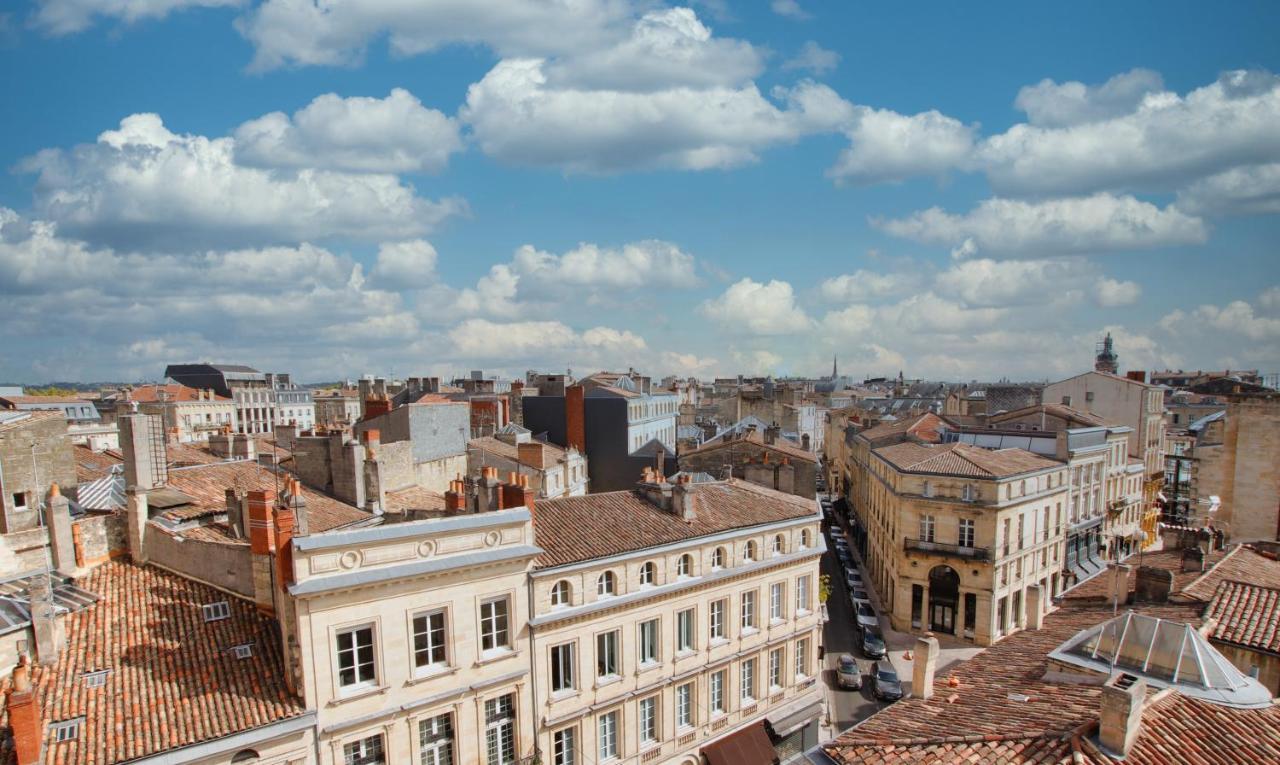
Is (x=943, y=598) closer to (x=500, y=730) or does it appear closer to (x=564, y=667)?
(x=564, y=667)

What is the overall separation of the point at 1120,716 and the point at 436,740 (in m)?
17.4

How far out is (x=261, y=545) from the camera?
19906mm

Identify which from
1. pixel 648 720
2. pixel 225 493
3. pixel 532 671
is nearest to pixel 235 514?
pixel 225 493

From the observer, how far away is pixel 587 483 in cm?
5634

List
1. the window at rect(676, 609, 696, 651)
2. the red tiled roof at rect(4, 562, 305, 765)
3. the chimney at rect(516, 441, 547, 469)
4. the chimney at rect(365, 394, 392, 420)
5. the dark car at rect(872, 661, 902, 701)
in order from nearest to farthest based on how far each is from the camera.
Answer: the red tiled roof at rect(4, 562, 305, 765) < the window at rect(676, 609, 696, 651) < the dark car at rect(872, 661, 902, 701) < the chimney at rect(516, 441, 547, 469) < the chimney at rect(365, 394, 392, 420)

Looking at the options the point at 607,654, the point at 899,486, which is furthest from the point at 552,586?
the point at 899,486

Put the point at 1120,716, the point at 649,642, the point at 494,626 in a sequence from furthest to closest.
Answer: the point at 649,642 < the point at 494,626 < the point at 1120,716

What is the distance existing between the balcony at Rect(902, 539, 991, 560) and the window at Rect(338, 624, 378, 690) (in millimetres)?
33728

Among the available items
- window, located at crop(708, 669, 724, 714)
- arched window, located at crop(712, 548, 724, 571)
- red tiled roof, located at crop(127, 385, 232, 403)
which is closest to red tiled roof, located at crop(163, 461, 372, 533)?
arched window, located at crop(712, 548, 724, 571)

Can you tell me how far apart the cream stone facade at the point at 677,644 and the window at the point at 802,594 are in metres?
0.05

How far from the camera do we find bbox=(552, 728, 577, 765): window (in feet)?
74.6

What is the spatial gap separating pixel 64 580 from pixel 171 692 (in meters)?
6.17

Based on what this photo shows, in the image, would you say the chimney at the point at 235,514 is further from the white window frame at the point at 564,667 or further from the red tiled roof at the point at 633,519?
the white window frame at the point at 564,667

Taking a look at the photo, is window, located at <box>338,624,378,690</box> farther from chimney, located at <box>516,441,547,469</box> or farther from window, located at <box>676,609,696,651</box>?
chimney, located at <box>516,441,547,469</box>
